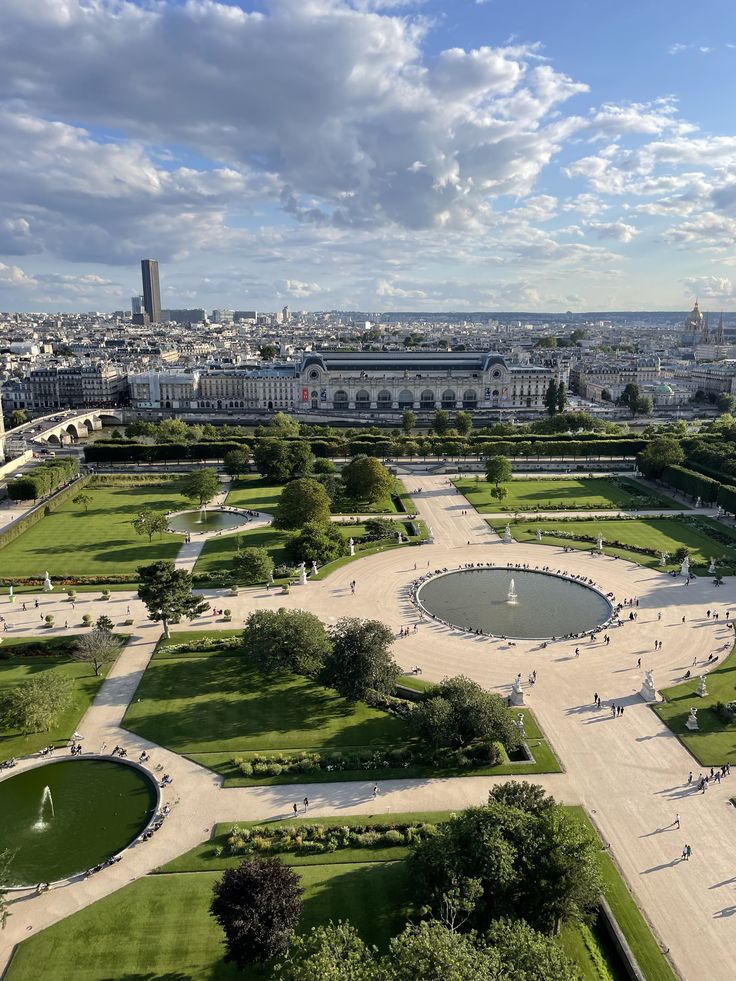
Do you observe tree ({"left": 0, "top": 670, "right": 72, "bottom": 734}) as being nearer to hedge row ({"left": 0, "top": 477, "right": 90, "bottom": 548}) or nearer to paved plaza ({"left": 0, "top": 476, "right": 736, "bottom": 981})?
paved plaza ({"left": 0, "top": 476, "right": 736, "bottom": 981})

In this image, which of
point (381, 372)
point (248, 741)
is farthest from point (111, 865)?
point (381, 372)

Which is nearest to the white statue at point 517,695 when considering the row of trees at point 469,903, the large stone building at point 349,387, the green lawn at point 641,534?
the row of trees at point 469,903

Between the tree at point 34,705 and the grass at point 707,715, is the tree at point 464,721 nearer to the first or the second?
the grass at point 707,715

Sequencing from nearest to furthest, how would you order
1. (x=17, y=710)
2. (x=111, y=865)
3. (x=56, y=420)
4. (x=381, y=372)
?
(x=111, y=865) → (x=17, y=710) → (x=56, y=420) → (x=381, y=372)

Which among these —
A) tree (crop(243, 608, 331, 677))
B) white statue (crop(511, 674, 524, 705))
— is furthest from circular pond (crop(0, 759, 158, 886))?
white statue (crop(511, 674, 524, 705))

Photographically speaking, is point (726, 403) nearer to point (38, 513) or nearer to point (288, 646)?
point (38, 513)

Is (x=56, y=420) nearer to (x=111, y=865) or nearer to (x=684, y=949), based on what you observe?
(x=111, y=865)
